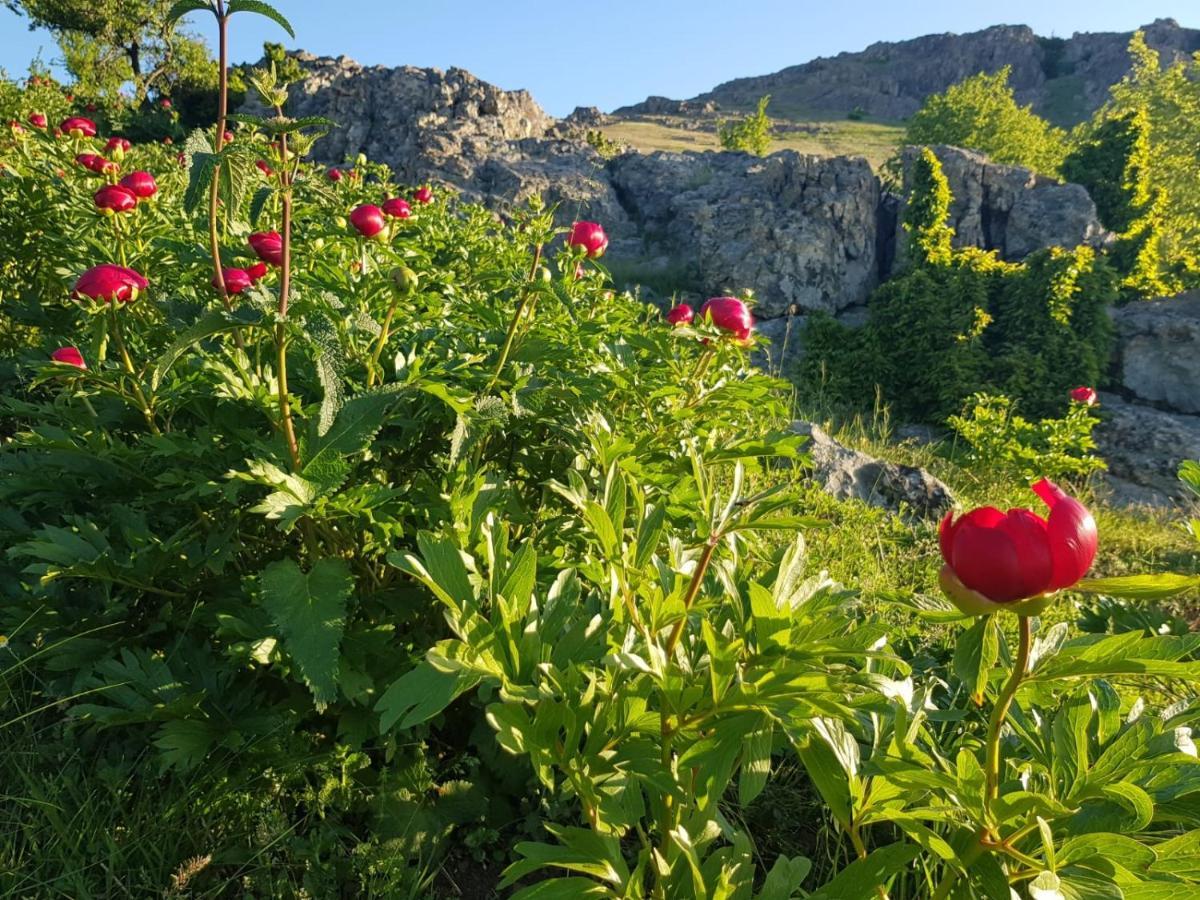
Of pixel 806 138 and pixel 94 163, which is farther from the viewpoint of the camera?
pixel 806 138

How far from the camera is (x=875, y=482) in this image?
4258 mm

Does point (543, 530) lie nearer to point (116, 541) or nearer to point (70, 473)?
point (116, 541)

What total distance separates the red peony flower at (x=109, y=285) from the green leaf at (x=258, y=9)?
627mm

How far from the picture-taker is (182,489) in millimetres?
1674

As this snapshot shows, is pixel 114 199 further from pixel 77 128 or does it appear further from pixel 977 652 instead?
pixel 977 652

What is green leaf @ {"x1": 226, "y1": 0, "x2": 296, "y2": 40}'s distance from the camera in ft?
3.60

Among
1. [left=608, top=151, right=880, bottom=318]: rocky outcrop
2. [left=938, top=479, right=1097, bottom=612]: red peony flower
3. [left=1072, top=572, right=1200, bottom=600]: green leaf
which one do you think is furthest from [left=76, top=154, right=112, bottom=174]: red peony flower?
[left=608, top=151, right=880, bottom=318]: rocky outcrop

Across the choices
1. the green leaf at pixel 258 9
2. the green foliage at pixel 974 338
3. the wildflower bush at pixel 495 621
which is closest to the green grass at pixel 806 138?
the green foliage at pixel 974 338

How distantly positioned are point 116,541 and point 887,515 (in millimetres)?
3587

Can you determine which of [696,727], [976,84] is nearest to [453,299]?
[696,727]

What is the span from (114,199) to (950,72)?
6931 cm

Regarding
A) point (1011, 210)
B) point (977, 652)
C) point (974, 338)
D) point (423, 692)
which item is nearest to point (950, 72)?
point (1011, 210)

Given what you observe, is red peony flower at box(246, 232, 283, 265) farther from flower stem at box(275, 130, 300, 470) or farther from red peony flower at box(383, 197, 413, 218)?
red peony flower at box(383, 197, 413, 218)

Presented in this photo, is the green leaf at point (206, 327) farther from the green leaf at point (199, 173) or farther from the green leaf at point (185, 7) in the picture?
the green leaf at point (185, 7)
